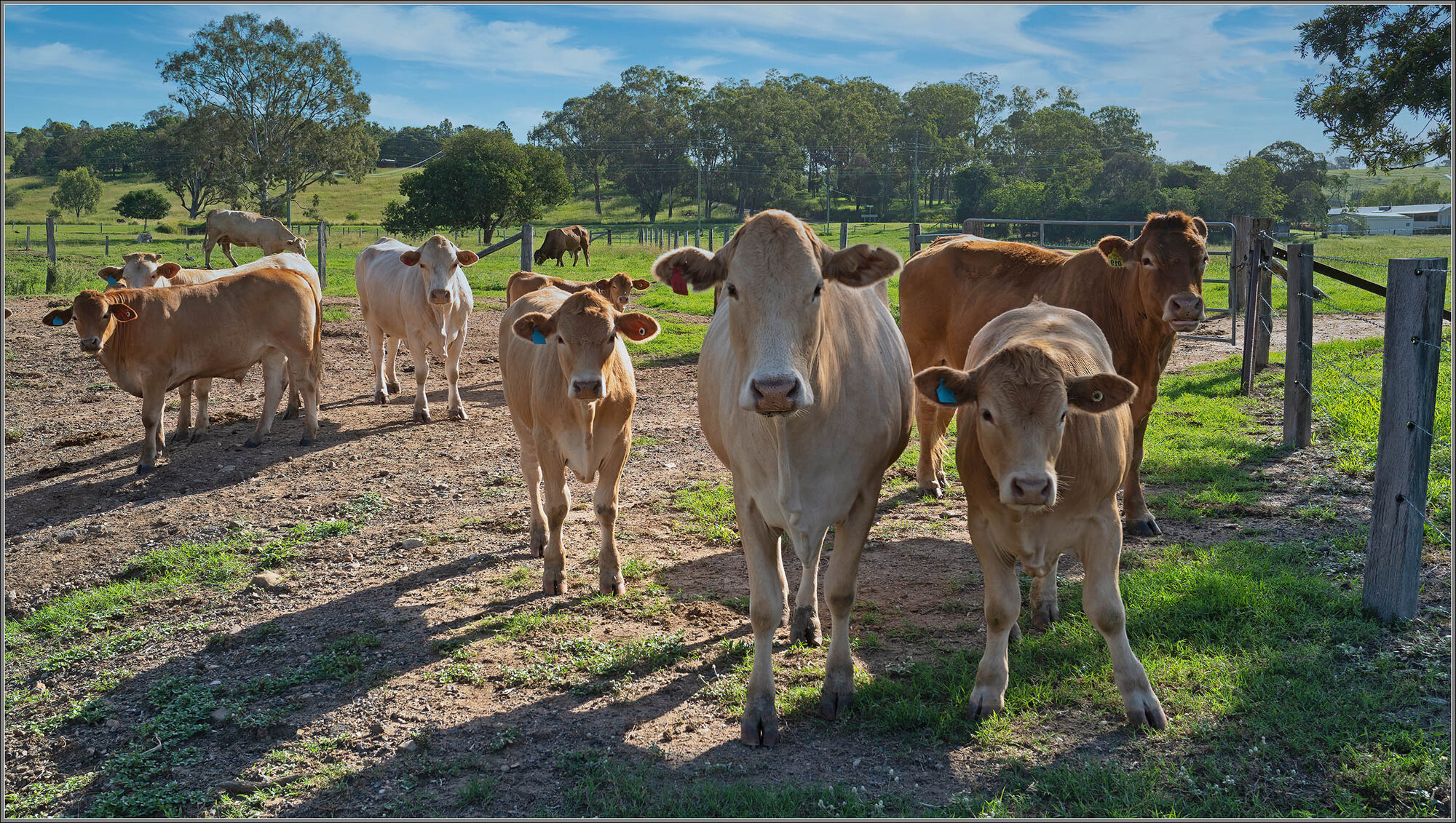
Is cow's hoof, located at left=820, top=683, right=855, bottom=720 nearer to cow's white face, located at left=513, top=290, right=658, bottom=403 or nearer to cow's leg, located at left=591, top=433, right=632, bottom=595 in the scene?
cow's leg, located at left=591, top=433, right=632, bottom=595

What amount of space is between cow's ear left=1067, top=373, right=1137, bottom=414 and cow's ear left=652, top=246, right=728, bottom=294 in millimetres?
1557

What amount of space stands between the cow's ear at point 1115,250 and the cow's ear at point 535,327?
158 inches

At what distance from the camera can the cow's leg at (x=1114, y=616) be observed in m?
3.92

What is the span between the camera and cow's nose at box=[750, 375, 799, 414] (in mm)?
3475

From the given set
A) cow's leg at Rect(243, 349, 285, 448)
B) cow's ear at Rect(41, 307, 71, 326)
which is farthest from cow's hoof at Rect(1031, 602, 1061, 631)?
cow's ear at Rect(41, 307, 71, 326)

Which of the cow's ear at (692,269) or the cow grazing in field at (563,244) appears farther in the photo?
the cow grazing in field at (563,244)

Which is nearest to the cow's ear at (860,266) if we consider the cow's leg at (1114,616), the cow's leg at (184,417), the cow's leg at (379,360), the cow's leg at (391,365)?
the cow's leg at (1114,616)

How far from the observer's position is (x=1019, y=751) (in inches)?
150

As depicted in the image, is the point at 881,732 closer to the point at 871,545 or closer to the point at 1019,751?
the point at 1019,751

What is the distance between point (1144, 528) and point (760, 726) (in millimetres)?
3604

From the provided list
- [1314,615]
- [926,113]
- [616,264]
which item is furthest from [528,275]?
[926,113]

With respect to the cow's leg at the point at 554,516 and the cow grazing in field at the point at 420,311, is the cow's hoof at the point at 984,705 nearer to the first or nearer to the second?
the cow's leg at the point at 554,516

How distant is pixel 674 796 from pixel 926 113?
95.1 metres

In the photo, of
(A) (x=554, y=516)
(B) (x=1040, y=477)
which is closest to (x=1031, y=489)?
(B) (x=1040, y=477)
